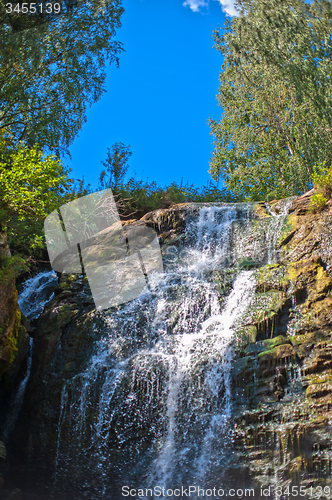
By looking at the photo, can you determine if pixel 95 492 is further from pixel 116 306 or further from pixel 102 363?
pixel 116 306

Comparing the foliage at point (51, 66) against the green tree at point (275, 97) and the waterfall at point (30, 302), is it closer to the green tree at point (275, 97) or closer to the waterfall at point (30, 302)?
the waterfall at point (30, 302)

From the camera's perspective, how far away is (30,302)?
1295cm

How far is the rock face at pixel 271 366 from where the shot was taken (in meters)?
7.06

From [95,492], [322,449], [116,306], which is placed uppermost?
[116,306]

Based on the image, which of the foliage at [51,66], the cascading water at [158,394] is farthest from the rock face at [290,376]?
the foliage at [51,66]

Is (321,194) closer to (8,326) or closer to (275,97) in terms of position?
(8,326)

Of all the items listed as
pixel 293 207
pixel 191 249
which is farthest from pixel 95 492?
pixel 293 207

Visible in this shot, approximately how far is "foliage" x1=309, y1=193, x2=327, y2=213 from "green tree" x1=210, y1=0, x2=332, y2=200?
801 centimetres

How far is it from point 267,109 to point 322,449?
19.2 m

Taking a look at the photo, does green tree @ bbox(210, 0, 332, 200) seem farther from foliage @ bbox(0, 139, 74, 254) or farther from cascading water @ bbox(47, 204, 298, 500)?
foliage @ bbox(0, 139, 74, 254)

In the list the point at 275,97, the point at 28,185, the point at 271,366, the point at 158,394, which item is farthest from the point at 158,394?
the point at 275,97

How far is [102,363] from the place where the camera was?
9.48 meters

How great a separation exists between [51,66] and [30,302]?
8.34 metres

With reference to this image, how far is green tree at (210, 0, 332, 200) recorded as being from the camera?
18.4m
